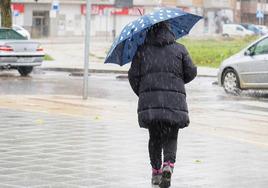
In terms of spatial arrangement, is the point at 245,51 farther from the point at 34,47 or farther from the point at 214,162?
the point at 214,162

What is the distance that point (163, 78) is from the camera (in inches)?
320

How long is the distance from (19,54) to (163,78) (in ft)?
59.0

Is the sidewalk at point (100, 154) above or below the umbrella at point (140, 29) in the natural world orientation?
below

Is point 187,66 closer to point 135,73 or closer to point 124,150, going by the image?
point 135,73

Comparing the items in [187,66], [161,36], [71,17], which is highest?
[161,36]

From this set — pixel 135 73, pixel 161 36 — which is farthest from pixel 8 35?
pixel 161 36

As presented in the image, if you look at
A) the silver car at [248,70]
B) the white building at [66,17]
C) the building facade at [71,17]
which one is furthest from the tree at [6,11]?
the white building at [66,17]

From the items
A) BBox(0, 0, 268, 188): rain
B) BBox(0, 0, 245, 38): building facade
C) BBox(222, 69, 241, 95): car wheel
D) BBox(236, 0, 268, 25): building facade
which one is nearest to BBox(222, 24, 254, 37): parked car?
BBox(0, 0, 245, 38): building facade

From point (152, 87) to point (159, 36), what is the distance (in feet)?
1.59

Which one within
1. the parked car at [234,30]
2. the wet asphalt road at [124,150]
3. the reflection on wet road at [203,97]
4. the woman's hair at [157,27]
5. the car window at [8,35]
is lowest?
the parked car at [234,30]

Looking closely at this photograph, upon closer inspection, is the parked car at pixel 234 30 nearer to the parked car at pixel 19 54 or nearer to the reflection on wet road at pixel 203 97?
the reflection on wet road at pixel 203 97

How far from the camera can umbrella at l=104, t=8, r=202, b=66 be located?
805 centimetres

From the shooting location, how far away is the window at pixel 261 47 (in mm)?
20609

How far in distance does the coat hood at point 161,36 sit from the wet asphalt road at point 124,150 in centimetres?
145
